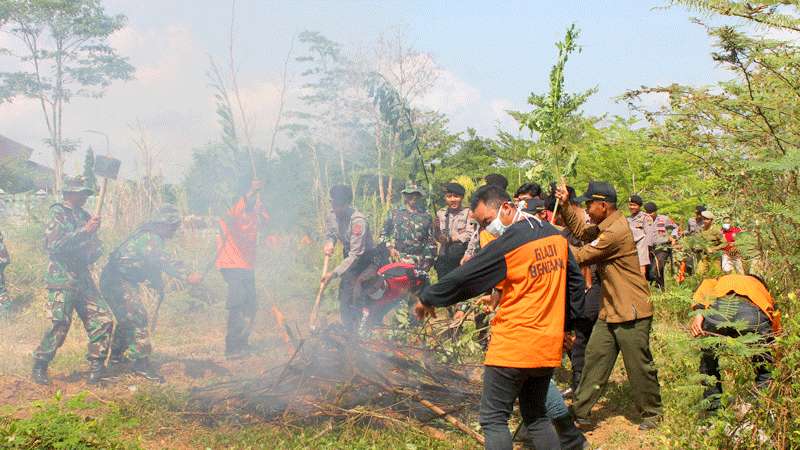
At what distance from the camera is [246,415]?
5.40m

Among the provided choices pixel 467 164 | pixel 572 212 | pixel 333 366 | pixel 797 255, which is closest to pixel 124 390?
pixel 333 366

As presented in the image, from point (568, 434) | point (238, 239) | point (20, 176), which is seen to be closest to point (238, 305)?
point (238, 239)

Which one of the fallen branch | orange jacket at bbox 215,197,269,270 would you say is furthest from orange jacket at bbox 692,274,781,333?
orange jacket at bbox 215,197,269,270

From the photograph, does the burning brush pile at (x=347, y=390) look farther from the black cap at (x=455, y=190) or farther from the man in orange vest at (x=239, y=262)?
the black cap at (x=455, y=190)

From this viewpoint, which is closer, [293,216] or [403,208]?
[403,208]

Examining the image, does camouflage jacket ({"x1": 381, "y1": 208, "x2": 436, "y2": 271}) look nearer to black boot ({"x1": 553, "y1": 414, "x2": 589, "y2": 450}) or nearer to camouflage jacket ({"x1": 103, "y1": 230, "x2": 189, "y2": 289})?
camouflage jacket ({"x1": 103, "y1": 230, "x2": 189, "y2": 289})

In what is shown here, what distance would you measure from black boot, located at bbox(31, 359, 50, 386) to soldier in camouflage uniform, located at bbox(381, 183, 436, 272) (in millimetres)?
4112

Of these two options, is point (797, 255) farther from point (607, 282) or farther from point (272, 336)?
point (272, 336)

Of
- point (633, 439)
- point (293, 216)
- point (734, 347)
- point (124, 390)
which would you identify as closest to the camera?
point (734, 347)

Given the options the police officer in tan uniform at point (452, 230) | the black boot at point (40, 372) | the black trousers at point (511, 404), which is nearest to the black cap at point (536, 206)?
the police officer in tan uniform at point (452, 230)

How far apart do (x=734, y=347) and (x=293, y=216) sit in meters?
11.7

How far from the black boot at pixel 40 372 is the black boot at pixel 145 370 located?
867mm

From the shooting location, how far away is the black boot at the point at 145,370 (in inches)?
273

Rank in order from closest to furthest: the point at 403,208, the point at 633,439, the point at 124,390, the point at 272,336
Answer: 1. the point at 633,439
2. the point at 124,390
3. the point at 403,208
4. the point at 272,336
